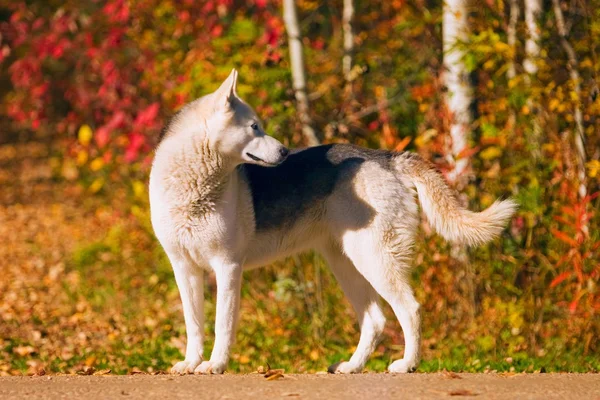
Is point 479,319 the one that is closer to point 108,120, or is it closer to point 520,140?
point 520,140

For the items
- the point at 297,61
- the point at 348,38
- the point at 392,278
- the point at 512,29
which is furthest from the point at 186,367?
the point at 348,38

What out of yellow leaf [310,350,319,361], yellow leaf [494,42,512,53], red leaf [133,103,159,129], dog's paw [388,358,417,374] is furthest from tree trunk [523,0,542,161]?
red leaf [133,103,159,129]

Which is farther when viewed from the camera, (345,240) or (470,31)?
(470,31)

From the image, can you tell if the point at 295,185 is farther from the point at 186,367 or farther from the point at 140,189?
the point at 140,189

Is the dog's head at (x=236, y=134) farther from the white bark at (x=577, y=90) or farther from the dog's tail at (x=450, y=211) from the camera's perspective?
the white bark at (x=577, y=90)

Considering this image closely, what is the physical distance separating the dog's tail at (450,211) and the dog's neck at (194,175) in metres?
1.26

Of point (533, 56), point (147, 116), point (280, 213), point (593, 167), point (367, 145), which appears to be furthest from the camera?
point (147, 116)

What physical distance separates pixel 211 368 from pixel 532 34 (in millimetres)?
4220

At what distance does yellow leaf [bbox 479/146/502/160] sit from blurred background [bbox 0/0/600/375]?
0.10ft

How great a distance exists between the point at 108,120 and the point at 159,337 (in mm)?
4083

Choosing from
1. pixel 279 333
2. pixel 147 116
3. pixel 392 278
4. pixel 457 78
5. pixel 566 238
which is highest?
pixel 457 78

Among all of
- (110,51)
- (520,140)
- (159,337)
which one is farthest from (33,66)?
(520,140)

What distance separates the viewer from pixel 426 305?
25.7ft

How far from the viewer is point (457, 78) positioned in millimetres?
8344
